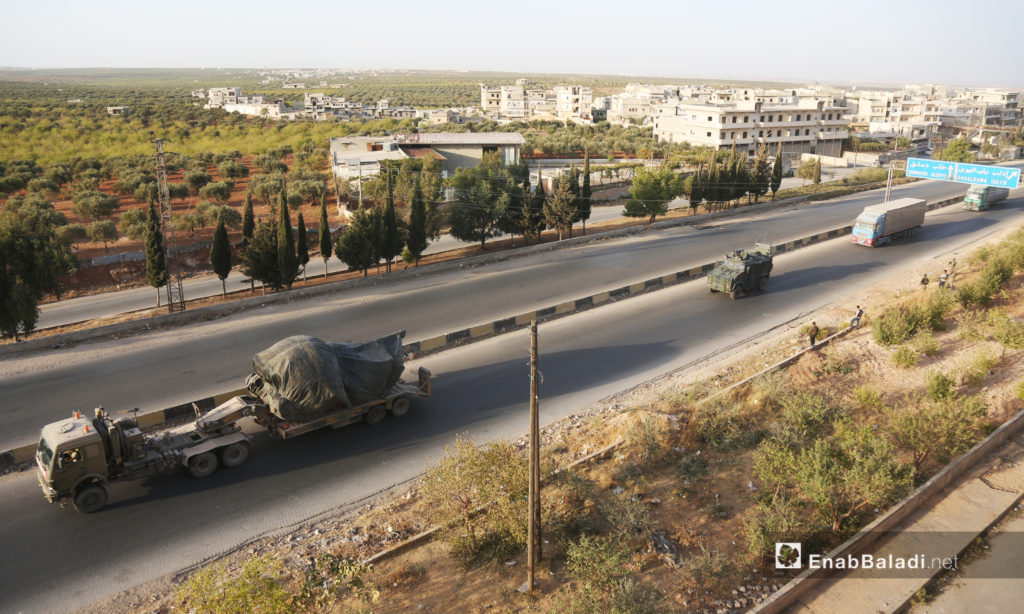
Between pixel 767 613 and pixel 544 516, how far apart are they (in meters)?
3.83

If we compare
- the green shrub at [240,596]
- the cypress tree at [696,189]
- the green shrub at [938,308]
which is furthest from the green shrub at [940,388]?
the cypress tree at [696,189]

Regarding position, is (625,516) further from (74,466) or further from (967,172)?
(967,172)

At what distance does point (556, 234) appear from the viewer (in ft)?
125

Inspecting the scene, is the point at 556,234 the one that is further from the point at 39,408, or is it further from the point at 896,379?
the point at 39,408

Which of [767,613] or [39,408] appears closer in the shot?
[767,613]

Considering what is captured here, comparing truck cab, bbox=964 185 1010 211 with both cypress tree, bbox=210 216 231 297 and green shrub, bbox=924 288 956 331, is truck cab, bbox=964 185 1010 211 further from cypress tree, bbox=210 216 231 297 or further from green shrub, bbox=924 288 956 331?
cypress tree, bbox=210 216 231 297

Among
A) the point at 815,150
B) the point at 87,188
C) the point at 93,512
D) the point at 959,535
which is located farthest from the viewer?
the point at 815,150

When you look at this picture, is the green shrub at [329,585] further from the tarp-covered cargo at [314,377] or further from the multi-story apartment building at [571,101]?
the multi-story apartment building at [571,101]

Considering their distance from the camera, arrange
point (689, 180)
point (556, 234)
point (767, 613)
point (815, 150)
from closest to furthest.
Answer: point (767, 613), point (556, 234), point (689, 180), point (815, 150)

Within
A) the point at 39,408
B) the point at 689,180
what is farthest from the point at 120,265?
the point at 689,180

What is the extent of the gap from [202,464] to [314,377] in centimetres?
269

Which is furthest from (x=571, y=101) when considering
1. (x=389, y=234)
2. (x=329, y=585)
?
(x=329, y=585)

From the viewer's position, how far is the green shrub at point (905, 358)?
1738cm

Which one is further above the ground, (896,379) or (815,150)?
(815,150)
